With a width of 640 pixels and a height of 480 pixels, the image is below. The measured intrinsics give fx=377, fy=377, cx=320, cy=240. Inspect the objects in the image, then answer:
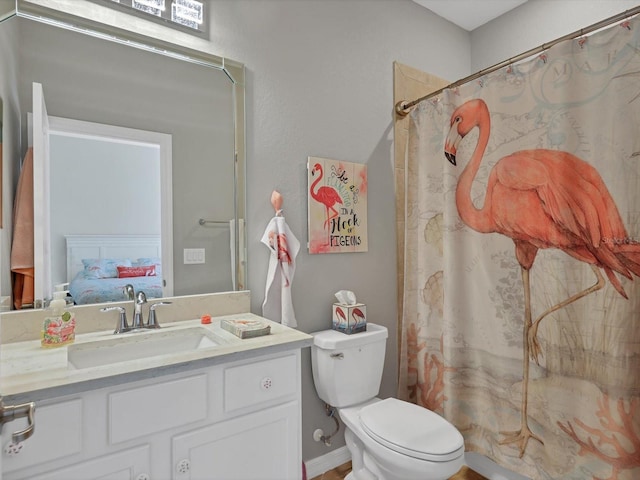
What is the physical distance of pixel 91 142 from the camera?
1.39 metres

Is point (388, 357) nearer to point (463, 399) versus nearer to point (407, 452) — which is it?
point (463, 399)

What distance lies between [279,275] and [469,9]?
6.99 feet

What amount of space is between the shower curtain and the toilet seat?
366 mm

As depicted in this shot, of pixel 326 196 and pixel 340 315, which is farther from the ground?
pixel 326 196

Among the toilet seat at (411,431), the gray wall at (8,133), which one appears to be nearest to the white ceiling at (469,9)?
the gray wall at (8,133)

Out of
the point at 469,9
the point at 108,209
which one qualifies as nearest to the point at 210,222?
the point at 108,209

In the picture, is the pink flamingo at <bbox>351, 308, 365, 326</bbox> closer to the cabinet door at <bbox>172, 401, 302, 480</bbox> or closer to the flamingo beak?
the cabinet door at <bbox>172, 401, 302, 480</bbox>

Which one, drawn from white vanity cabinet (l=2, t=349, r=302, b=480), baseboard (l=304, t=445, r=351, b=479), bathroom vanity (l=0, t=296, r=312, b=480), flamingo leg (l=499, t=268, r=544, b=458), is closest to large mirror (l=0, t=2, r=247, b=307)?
bathroom vanity (l=0, t=296, r=312, b=480)

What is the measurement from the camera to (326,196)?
1943 mm

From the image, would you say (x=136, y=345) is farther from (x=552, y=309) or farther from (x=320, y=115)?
(x=552, y=309)

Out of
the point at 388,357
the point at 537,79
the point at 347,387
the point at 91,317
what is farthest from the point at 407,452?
the point at 537,79

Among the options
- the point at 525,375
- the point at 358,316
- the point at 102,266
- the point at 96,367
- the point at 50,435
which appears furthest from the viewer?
the point at 358,316

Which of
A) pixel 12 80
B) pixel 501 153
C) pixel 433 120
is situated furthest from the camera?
pixel 433 120

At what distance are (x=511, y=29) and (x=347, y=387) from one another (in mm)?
2426
